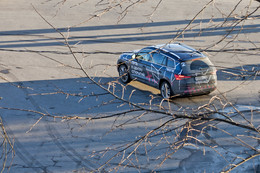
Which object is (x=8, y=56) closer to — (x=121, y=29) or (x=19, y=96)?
(x=19, y=96)

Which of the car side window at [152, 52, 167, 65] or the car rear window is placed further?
the car side window at [152, 52, 167, 65]

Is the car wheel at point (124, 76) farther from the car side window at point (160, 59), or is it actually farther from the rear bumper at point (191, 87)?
the rear bumper at point (191, 87)

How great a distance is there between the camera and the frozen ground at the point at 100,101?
404 inches

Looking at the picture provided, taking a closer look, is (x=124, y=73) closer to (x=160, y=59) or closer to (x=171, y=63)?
(x=160, y=59)

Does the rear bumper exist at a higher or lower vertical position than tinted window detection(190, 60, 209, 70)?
lower

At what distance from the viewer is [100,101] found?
14344 millimetres

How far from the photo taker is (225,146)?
1133 cm

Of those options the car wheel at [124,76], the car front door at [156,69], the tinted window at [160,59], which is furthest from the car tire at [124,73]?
the tinted window at [160,59]

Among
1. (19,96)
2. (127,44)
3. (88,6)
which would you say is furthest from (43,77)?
(88,6)

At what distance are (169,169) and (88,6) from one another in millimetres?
20583

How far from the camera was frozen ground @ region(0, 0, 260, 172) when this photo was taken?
33.6ft

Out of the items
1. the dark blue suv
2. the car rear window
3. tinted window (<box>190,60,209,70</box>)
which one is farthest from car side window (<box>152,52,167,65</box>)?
tinted window (<box>190,60,209,70</box>)

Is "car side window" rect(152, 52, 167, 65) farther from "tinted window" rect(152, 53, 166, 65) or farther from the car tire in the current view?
the car tire

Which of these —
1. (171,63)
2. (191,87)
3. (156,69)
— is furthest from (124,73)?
(191,87)
